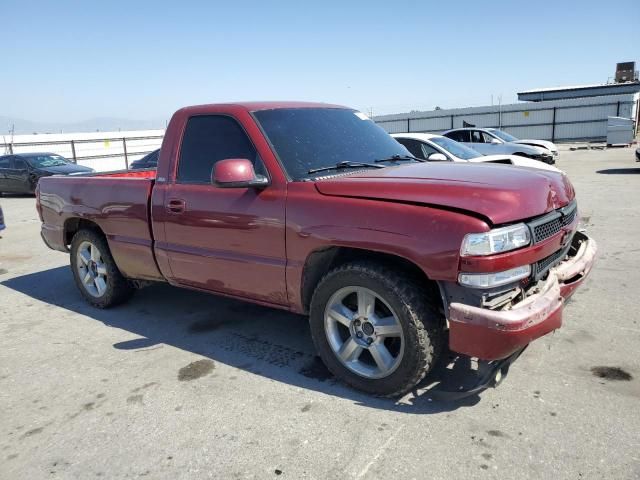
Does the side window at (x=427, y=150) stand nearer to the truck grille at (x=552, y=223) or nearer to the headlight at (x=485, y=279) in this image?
the truck grille at (x=552, y=223)

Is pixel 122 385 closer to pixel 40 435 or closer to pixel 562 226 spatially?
pixel 40 435

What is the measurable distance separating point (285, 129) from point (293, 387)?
6.18ft

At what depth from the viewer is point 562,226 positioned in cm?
335

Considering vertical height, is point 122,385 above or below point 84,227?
below

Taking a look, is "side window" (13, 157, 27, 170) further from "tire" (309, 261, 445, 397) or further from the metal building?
the metal building

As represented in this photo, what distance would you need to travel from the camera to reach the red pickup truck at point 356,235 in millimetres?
2812

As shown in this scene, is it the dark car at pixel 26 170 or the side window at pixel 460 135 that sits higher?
the side window at pixel 460 135

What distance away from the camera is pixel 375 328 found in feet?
10.6

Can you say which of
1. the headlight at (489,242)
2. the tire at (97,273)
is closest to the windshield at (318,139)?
the headlight at (489,242)

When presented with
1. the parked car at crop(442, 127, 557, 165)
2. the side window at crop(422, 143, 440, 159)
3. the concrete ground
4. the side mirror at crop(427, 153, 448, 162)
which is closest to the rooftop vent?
the parked car at crop(442, 127, 557, 165)

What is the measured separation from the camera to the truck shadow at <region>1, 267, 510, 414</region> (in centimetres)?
335

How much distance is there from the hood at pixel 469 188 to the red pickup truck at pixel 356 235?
12 millimetres

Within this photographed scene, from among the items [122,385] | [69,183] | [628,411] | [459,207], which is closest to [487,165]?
[459,207]

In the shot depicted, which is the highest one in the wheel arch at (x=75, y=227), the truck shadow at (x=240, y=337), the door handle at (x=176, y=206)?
the door handle at (x=176, y=206)
